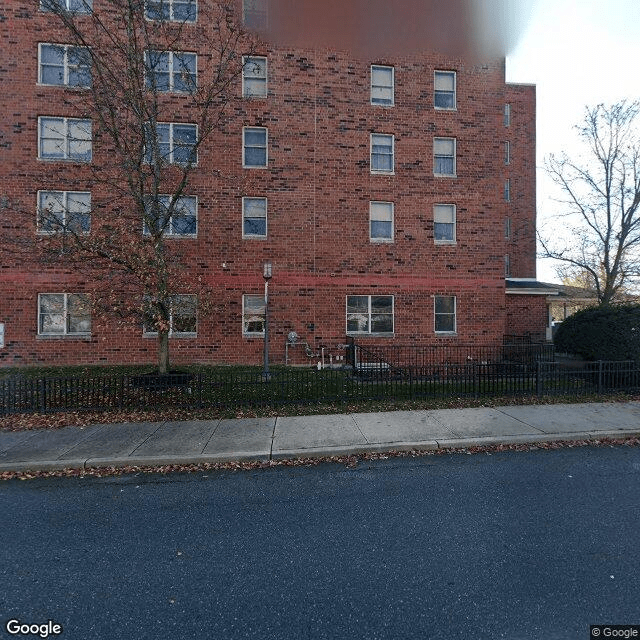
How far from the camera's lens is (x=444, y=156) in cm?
1473

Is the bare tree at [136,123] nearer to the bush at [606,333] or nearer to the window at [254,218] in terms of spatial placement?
the window at [254,218]

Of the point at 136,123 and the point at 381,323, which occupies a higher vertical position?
the point at 136,123

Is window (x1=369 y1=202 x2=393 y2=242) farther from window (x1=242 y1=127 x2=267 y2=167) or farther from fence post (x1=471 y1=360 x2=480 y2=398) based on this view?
fence post (x1=471 y1=360 x2=480 y2=398)

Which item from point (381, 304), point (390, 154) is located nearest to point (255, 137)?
point (390, 154)

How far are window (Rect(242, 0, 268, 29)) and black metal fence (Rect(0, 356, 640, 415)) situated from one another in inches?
507

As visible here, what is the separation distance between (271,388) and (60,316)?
9844 millimetres

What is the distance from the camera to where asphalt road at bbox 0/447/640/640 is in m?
2.44

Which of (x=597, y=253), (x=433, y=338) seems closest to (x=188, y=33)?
(x=433, y=338)

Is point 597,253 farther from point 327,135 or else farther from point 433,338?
point 327,135

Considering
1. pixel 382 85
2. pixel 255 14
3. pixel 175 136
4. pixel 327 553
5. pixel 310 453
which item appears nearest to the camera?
pixel 327 553

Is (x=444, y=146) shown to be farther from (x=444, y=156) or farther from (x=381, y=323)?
(x=381, y=323)

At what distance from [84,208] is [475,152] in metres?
15.3

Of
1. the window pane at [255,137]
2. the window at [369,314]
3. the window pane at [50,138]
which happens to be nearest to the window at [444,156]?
the window at [369,314]

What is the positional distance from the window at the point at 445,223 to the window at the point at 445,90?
4.09m
